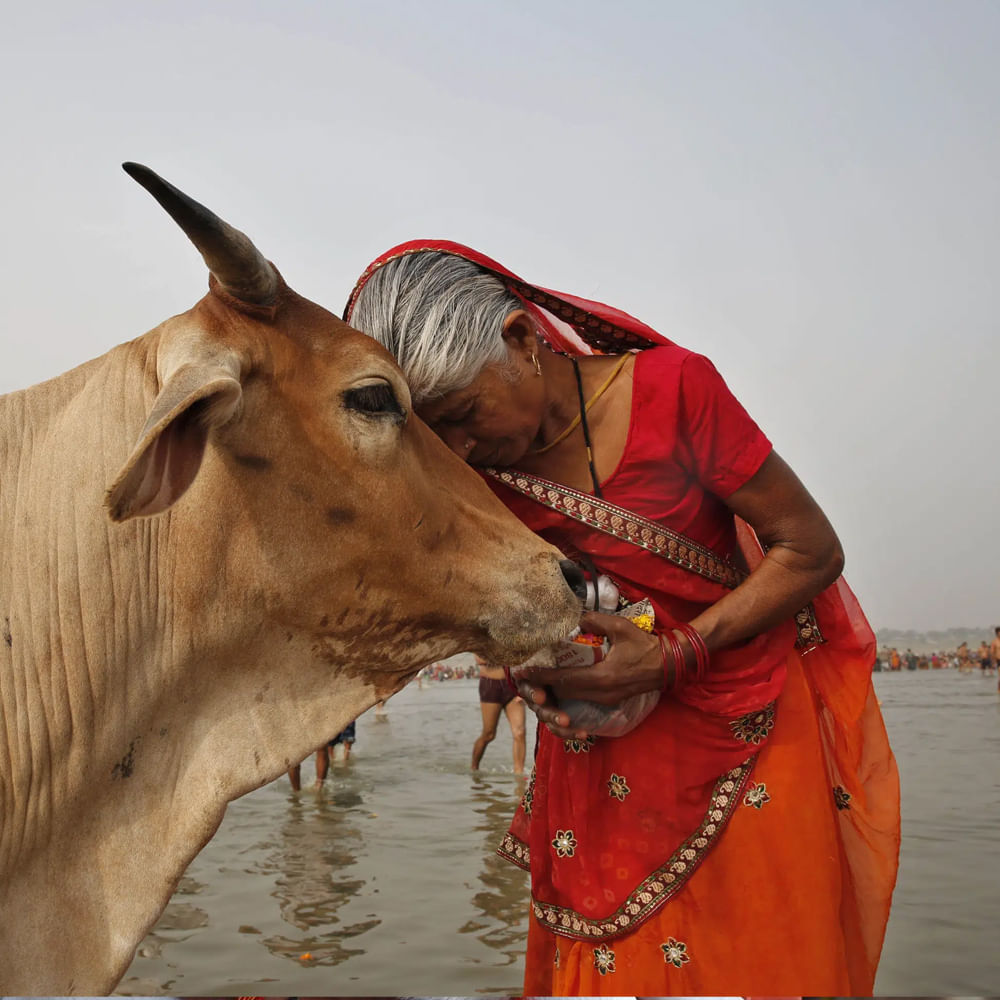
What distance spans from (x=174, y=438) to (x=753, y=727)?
1.45 metres

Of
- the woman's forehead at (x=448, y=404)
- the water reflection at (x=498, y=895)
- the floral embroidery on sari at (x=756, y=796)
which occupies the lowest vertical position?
the water reflection at (x=498, y=895)

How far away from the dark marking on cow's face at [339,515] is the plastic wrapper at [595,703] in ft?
1.60

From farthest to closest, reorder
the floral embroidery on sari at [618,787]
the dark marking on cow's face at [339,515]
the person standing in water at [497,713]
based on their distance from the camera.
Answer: the person standing in water at [497,713], the floral embroidery on sari at [618,787], the dark marking on cow's face at [339,515]

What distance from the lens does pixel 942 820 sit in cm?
846

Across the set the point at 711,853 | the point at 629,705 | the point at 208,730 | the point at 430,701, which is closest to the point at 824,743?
the point at 711,853

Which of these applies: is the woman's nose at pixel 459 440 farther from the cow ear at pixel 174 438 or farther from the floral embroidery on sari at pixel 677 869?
the floral embroidery on sari at pixel 677 869

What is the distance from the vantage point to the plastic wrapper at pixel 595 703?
83.6 inches

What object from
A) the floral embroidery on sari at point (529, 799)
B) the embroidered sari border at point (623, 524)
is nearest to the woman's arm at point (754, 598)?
the embroidered sari border at point (623, 524)

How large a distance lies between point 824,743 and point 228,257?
1.75m

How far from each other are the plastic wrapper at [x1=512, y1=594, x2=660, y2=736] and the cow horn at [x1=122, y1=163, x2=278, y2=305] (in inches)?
36.5

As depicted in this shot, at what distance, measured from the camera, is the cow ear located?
155 cm

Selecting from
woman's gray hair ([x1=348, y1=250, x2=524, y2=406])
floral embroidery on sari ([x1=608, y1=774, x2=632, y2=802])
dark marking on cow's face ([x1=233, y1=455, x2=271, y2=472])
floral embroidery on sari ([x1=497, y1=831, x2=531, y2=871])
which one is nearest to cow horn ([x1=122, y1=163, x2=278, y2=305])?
dark marking on cow's face ([x1=233, y1=455, x2=271, y2=472])

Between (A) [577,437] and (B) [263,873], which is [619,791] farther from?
(B) [263,873]

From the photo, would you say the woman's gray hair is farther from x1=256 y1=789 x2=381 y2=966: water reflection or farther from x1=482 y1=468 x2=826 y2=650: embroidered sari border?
x1=256 y1=789 x2=381 y2=966: water reflection
